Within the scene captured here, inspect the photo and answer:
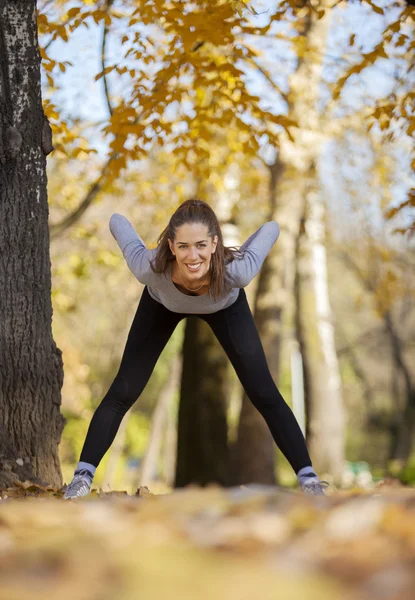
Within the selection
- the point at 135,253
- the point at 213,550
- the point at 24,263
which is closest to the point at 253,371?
the point at 135,253

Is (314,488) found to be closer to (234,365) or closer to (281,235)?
(234,365)

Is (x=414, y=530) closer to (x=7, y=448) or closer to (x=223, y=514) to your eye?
(x=223, y=514)

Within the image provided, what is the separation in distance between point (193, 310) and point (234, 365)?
385mm

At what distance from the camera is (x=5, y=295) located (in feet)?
14.5

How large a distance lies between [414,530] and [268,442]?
936 cm

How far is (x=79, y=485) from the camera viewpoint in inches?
150

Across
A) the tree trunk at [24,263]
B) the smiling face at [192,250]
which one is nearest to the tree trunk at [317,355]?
the tree trunk at [24,263]

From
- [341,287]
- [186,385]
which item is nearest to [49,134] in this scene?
[186,385]

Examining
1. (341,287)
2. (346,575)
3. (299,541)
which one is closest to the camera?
(346,575)

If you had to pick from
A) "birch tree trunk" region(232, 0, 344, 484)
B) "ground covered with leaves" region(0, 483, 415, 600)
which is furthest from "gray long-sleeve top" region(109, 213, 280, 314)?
"birch tree trunk" region(232, 0, 344, 484)

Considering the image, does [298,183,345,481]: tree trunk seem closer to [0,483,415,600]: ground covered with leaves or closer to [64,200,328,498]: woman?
[64,200,328,498]: woman

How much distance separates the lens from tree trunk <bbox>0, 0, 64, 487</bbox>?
174 inches

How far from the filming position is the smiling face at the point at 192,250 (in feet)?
12.5

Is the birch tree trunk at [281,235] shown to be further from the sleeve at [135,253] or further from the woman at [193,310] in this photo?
the sleeve at [135,253]
